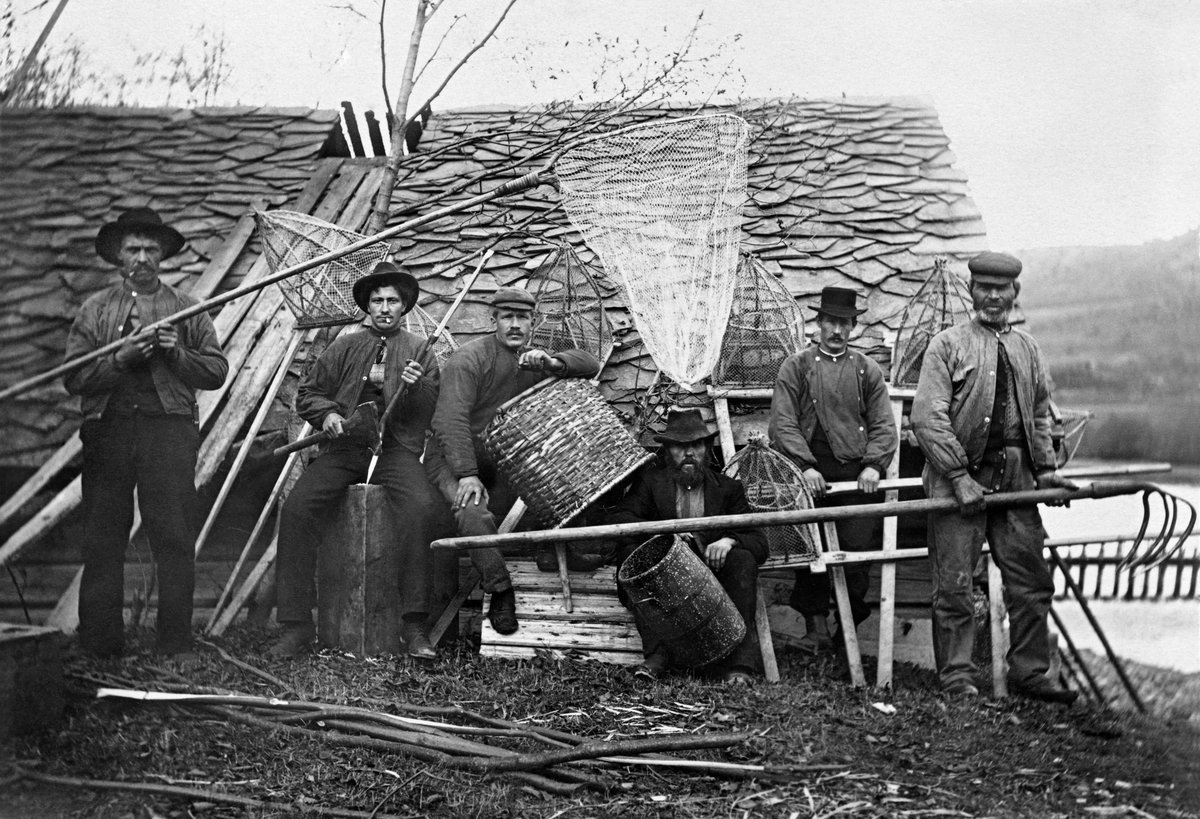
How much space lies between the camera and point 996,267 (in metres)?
5.09

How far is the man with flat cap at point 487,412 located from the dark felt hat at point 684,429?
0.50 meters

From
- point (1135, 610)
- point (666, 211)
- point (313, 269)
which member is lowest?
point (1135, 610)

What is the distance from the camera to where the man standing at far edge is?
4.98 metres

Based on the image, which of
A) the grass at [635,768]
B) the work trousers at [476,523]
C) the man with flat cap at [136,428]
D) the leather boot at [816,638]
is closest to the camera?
the grass at [635,768]

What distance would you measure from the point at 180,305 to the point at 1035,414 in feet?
12.8

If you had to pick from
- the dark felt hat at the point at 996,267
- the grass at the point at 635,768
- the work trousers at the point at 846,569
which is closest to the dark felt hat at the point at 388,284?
the grass at the point at 635,768

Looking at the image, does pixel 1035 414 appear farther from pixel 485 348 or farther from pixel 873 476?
pixel 485 348

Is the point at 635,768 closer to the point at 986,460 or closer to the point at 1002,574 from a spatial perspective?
the point at 1002,574

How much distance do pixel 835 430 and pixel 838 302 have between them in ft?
2.21

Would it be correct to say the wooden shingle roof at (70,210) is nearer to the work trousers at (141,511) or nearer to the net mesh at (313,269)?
the work trousers at (141,511)

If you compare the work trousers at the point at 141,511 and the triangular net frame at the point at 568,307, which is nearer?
the work trousers at the point at 141,511

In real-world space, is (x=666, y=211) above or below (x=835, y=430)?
above

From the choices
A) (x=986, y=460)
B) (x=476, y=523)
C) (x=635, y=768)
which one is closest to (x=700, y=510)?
(x=476, y=523)

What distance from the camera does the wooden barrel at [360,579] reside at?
509cm
